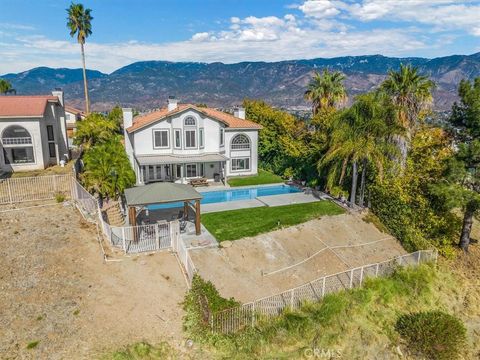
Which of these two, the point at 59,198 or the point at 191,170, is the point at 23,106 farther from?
the point at 191,170

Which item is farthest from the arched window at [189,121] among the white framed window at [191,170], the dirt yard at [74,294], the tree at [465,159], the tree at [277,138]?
the tree at [465,159]

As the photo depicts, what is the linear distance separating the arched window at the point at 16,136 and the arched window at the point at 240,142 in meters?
19.2

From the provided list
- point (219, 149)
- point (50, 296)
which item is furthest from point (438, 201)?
point (50, 296)

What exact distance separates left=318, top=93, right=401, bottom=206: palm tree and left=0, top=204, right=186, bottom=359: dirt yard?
14.9 meters

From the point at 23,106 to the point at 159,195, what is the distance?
19914 millimetres

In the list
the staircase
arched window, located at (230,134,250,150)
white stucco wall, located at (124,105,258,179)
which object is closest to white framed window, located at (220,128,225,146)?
white stucco wall, located at (124,105,258,179)

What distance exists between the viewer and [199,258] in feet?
58.6

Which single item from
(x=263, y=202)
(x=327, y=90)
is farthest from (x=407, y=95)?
(x=263, y=202)

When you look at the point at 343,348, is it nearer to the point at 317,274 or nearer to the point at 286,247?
the point at 317,274

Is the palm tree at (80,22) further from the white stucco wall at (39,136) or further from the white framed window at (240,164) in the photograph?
the white framed window at (240,164)

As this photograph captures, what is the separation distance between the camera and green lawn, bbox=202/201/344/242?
21109 millimetres

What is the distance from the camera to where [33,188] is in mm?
21828

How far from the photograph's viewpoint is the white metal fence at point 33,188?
20906 millimetres

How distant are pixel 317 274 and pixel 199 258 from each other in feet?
21.9
